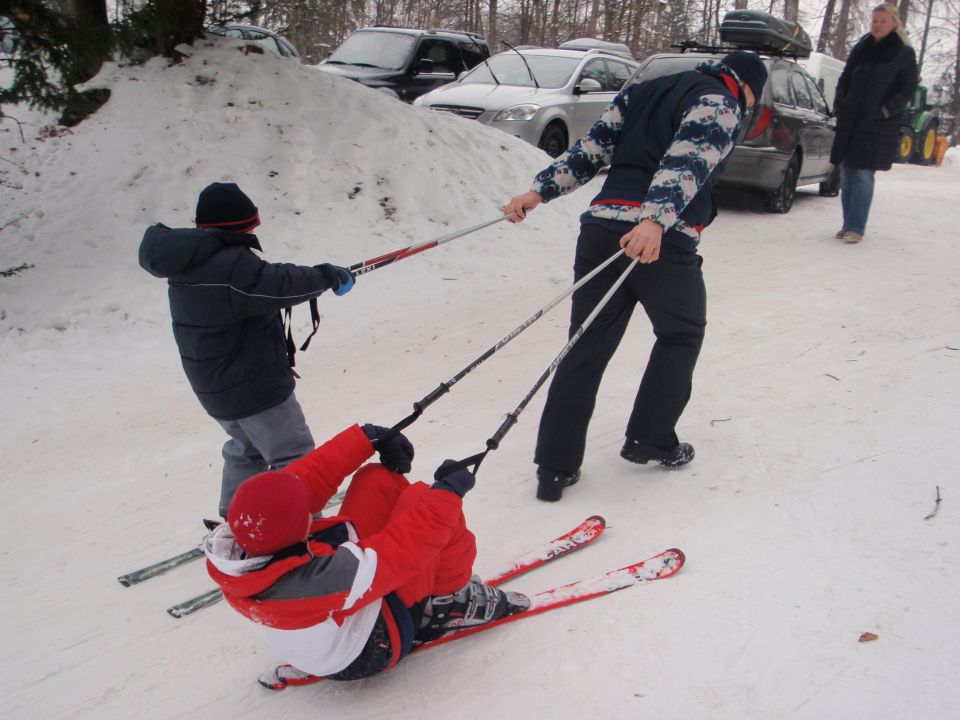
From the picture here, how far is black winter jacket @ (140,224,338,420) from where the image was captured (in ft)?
10.2

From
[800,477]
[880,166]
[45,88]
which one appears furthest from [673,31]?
[800,477]

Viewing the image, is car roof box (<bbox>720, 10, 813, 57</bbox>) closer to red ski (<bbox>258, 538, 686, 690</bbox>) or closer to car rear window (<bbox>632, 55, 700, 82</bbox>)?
car rear window (<bbox>632, 55, 700, 82</bbox>)

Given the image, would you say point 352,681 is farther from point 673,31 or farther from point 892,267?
point 673,31

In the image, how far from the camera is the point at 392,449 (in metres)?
2.80

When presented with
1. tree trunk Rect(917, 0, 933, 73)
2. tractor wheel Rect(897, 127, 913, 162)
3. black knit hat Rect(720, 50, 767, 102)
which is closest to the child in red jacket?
black knit hat Rect(720, 50, 767, 102)

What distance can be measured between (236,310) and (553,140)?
848 cm

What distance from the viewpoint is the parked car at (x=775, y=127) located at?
852 centimetres

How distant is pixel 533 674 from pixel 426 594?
419 mm

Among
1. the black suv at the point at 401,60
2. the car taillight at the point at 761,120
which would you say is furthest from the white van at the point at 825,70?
the car taillight at the point at 761,120

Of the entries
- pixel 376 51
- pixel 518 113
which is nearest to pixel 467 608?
pixel 518 113

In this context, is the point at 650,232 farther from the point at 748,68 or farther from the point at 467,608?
the point at 467,608

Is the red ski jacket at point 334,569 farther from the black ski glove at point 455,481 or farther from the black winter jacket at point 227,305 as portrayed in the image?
the black winter jacket at point 227,305

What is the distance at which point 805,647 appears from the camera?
2484 mm

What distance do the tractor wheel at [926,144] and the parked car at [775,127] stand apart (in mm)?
10476
